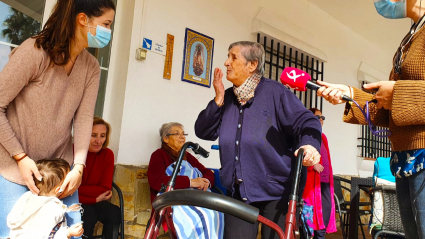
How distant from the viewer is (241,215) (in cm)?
89

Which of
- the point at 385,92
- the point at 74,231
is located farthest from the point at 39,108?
the point at 385,92

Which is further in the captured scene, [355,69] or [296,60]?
[355,69]

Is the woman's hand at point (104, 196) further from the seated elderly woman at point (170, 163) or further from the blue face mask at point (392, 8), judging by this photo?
the blue face mask at point (392, 8)

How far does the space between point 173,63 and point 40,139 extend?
2157mm

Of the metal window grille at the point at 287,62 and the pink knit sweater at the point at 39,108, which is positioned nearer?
the pink knit sweater at the point at 39,108

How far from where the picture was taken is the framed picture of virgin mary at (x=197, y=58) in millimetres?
3609

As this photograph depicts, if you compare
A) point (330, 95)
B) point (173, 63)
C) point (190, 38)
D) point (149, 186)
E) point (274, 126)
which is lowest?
point (149, 186)

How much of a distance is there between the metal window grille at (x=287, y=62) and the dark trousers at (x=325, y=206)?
1971 mm

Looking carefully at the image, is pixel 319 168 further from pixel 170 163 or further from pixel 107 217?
pixel 107 217

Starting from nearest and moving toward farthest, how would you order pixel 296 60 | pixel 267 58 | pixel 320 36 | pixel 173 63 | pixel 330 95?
pixel 330 95
pixel 173 63
pixel 267 58
pixel 296 60
pixel 320 36

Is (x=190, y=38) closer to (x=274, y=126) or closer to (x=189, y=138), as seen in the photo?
(x=189, y=138)

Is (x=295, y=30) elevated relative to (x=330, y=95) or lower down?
elevated

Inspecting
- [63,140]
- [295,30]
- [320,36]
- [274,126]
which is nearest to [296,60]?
[295,30]

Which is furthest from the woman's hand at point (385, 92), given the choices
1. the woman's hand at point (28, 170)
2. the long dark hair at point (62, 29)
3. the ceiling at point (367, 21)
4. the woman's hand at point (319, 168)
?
the ceiling at point (367, 21)
